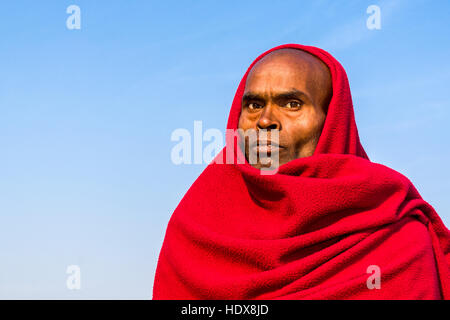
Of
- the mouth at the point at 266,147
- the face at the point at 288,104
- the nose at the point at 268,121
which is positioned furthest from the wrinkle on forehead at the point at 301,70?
the mouth at the point at 266,147

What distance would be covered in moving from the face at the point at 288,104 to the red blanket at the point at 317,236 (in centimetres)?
8

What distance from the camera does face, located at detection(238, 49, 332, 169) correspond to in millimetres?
3811

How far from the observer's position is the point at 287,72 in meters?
3.89

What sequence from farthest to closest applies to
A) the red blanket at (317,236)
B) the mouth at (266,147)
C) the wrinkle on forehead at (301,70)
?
1. the wrinkle on forehead at (301,70)
2. the mouth at (266,147)
3. the red blanket at (317,236)

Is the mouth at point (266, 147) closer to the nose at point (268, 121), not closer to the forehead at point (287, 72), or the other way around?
the nose at point (268, 121)

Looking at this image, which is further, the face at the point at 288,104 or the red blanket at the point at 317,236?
the face at the point at 288,104

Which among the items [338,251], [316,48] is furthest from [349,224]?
[316,48]

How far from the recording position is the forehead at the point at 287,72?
388 centimetres

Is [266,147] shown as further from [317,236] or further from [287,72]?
[317,236]

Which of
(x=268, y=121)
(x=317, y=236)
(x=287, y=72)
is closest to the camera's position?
(x=317, y=236)

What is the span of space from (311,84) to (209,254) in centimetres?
116

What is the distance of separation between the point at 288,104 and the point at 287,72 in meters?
0.19

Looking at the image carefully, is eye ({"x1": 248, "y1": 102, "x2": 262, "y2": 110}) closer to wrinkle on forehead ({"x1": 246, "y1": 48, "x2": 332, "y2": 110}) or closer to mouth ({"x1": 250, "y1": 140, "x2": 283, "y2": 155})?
wrinkle on forehead ({"x1": 246, "y1": 48, "x2": 332, "y2": 110})

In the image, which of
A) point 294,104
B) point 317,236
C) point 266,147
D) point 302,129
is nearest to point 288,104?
point 294,104
